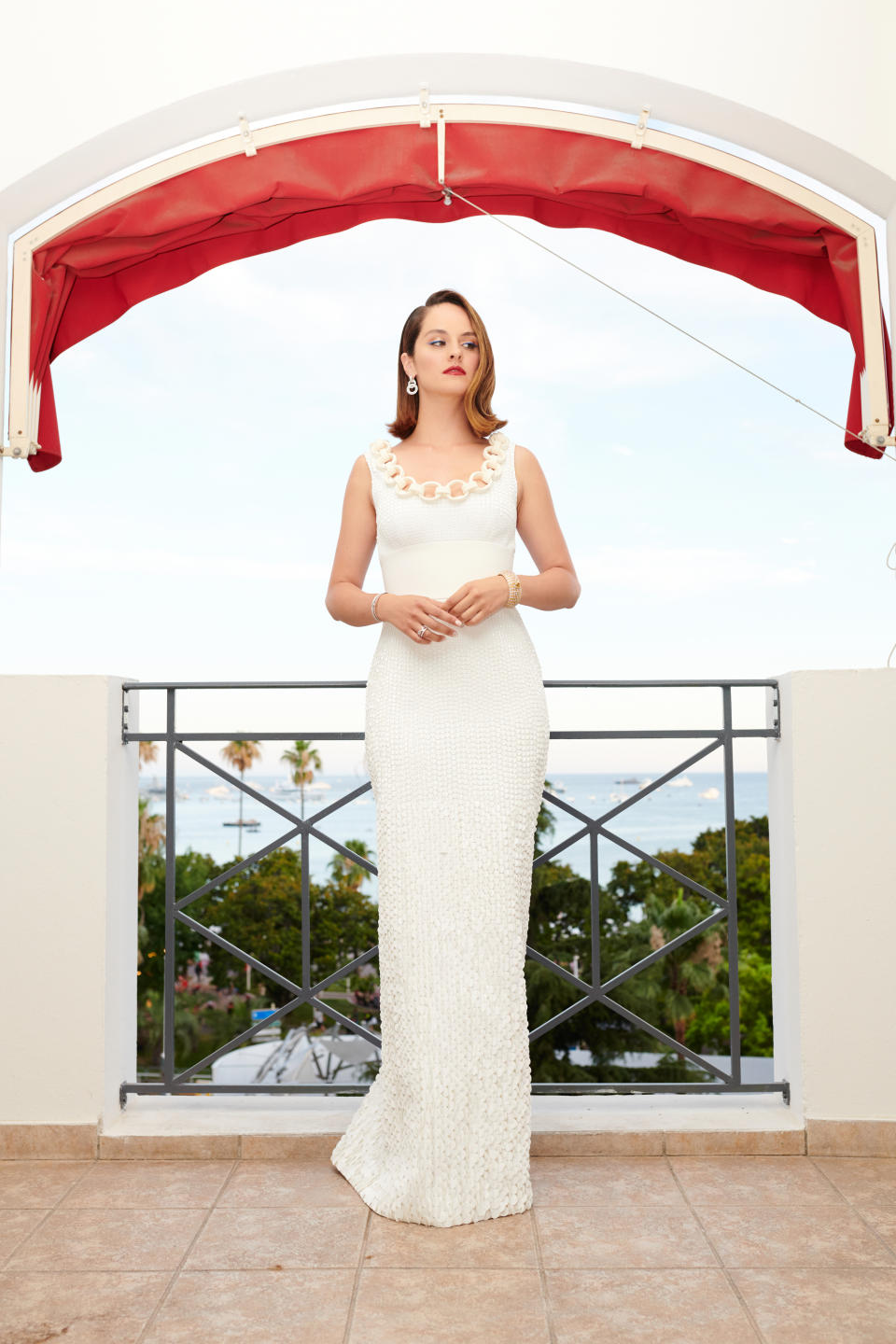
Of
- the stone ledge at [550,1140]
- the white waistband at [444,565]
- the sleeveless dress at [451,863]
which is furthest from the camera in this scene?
the stone ledge at [550,1140]

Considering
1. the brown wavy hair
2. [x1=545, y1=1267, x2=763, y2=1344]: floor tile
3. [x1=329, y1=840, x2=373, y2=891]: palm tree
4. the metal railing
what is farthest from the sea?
[x1=545, y1=1267, x2=763, y2=1344]: floor tile

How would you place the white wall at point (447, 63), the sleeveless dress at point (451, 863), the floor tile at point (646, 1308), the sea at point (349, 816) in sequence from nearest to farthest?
the floor tile at point (646, 1308) < the sleeveless dress at point (451, 863) < the white wall at point (447, 63) < the sea at point (349, 816)

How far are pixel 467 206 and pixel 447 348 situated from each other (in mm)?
835

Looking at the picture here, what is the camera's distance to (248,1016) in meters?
27.0

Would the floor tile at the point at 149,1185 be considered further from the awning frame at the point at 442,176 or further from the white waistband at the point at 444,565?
the awning frame at the point at 442,176

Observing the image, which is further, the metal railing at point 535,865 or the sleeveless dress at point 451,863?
the metal railing at point 535,865

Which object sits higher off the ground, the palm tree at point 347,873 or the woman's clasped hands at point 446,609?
the woman's clasped hands at point 446,609

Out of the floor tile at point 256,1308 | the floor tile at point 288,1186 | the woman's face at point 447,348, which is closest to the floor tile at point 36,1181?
the floor tile at point 288,1186

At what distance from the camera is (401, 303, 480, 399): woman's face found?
2707 millimetres

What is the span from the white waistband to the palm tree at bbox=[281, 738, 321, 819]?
1311 inches

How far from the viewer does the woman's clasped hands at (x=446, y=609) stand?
97.6 inches

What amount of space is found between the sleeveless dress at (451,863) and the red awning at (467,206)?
0.95 m

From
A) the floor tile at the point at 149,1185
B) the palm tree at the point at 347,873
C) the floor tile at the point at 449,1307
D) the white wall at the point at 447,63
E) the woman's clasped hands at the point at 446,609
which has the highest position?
the white wall at the point at 447,63

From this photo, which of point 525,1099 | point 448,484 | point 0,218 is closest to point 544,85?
point 448,484
